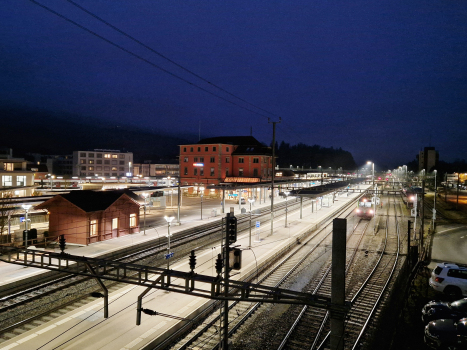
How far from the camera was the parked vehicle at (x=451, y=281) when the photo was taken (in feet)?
45.3

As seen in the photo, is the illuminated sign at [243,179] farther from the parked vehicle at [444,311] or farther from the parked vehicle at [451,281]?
the parked vehicle at [444,311]

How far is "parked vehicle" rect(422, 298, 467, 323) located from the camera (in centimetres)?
1116

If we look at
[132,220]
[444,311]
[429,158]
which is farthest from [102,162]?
[429,158]

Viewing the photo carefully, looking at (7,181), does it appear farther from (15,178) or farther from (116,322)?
(116,322)

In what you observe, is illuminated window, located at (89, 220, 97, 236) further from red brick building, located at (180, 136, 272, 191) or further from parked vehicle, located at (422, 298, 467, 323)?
red brick building, located at (180, 136, 272, 191)

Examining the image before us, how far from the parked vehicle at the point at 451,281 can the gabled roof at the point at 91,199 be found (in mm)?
22654

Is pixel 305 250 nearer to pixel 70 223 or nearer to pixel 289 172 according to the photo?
pixel 70 223

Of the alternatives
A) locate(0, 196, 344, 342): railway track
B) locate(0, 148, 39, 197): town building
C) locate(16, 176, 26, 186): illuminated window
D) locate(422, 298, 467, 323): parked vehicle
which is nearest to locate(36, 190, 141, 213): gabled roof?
locate(0, 196, 344, 342): railway track

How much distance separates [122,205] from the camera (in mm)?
25922

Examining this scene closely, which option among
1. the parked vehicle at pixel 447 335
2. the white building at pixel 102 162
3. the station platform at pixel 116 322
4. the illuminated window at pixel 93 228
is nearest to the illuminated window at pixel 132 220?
the illuminated window at pixel 93 228

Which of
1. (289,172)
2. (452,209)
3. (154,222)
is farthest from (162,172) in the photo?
(452,209)

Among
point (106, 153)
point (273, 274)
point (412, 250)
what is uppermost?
point (106, 153)

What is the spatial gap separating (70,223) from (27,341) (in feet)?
47.2

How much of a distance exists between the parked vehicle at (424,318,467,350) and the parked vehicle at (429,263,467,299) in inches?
171
